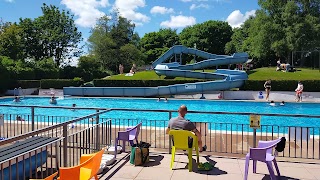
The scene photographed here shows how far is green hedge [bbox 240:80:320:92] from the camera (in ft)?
82.3

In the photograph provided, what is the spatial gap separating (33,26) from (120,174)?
48500 mm

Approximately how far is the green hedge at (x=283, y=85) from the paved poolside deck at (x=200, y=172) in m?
20.2

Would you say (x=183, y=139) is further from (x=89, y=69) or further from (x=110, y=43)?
(x=110, y=43)

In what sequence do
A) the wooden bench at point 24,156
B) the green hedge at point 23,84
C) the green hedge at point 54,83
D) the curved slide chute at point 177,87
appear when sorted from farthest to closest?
1. the green hedge at point 23,84
2. the green hedge at point 54,83
3. the curved slide chute at point 177,87
4. the wooden bench at point 24,156

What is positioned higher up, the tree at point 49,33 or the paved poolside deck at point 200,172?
the tree at point 49,33

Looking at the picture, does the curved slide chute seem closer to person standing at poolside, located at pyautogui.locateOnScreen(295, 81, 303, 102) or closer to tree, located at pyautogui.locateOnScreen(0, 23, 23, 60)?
person standing at poolside, located at pyautogui.locateOnScreen(295, 81, 303, 102)

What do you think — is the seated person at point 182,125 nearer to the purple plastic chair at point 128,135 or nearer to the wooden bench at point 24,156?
the purple plastic chair at point 128,135

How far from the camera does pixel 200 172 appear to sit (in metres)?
6.18

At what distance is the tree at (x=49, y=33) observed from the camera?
159ft

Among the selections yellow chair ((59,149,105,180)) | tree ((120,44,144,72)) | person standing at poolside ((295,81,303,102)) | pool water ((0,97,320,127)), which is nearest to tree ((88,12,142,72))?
tree ((120,44,144,72))

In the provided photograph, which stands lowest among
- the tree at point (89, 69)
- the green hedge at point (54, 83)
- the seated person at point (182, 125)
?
the seated person at point (182, 125)

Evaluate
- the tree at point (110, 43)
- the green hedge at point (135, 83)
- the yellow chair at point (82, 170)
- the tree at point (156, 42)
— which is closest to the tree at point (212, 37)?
the tree at point (156, 42)

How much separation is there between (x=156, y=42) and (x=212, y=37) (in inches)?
595

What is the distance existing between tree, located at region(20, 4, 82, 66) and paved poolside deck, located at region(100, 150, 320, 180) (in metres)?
45.1
